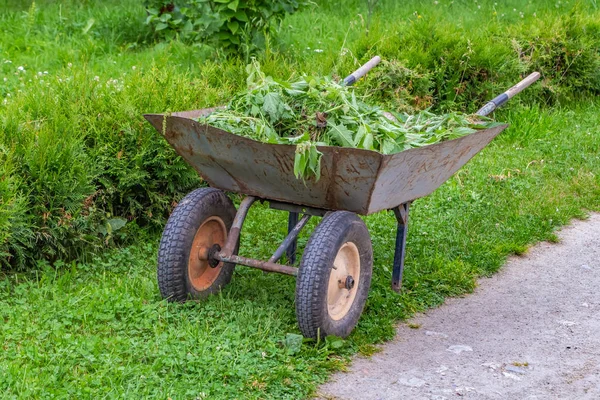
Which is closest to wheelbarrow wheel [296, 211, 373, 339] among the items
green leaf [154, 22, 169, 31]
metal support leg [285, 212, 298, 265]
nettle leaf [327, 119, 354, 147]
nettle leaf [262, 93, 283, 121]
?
nettle leaf [327, 119, 354, 147]

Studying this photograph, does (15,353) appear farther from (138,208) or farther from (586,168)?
(586,168)

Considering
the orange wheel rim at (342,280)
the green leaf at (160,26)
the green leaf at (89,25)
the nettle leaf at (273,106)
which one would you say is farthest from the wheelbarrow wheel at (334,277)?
the green leaf at (89,25)

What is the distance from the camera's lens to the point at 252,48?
7449 millimetres

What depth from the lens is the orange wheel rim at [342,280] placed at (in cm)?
431

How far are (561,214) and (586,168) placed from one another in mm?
1073

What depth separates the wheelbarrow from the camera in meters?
4.11

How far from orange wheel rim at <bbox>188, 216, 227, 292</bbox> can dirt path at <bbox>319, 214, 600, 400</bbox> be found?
3.14 feet

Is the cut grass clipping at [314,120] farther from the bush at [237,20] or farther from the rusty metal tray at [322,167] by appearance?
the bush at [237,20]

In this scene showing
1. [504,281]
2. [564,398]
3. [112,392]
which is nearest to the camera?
[112,392]

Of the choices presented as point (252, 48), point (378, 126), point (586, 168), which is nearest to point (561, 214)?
point (586, 168)

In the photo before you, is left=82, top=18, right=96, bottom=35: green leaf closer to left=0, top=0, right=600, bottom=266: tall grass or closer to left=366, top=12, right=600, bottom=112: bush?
left=0, top=0, right=600, bottom=266: tall grass

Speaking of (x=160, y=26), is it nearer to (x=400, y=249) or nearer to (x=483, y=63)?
(x=483, y=63)

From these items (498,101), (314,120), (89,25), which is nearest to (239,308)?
(314,120)

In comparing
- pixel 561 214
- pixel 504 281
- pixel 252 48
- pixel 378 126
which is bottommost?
pixel 504 281
